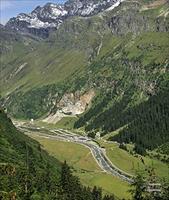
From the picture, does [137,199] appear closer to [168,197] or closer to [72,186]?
[168,197]

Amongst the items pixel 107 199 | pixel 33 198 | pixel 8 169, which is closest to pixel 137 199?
pixel 33 198

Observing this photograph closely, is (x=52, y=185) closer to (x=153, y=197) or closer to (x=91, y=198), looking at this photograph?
(x=91, y=198)

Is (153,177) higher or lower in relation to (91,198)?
higher

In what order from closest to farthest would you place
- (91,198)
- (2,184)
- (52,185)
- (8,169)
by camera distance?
(2,184)
(52,185)
(8,169)
(91,198)

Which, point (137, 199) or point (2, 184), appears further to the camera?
point (2, 184)

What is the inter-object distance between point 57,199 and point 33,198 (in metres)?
16.4

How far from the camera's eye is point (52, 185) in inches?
6137

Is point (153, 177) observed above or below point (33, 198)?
above

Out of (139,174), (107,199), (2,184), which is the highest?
(139,174)

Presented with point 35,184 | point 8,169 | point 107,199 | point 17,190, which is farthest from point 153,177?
point 107,199

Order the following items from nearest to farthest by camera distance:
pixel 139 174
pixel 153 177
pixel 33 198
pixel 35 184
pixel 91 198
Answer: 1. pixel 153 177
2. pixel 139 174
3. pixel 33 198
4. pixel 35 184
5. pixel 91 198

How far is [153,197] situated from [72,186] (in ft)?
233

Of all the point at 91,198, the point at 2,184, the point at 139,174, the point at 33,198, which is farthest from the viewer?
the point at 91,198

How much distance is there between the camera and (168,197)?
84438 millimetres
